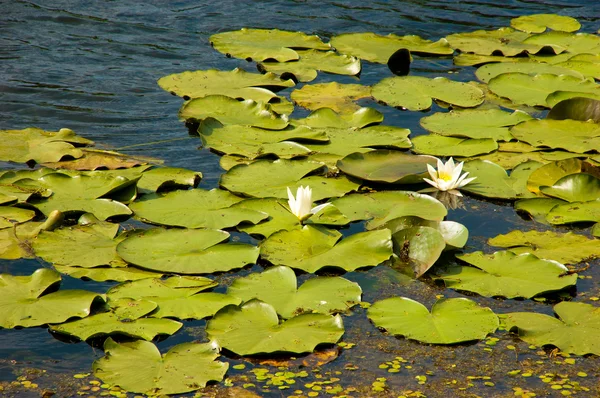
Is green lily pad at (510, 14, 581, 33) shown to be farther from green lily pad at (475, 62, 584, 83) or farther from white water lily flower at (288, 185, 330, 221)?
white water lily flower at (288, 185, 330, 221)

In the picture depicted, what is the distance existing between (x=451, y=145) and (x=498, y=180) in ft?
1.71

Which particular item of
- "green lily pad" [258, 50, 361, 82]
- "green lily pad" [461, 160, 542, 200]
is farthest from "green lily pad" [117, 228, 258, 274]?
"green lily pad" [258, 50, 361, 82]

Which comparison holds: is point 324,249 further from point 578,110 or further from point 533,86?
point 533,86

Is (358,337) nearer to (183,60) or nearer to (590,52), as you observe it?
(183,60)

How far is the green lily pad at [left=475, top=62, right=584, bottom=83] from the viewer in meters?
5.68

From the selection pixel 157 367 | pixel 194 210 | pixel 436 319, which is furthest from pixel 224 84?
pixel 157 367

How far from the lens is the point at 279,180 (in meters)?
4.08

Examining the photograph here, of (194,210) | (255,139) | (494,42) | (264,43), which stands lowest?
(194,210)

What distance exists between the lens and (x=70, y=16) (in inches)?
276

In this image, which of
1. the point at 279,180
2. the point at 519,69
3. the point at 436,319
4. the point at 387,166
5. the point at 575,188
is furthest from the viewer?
the point at 519,69

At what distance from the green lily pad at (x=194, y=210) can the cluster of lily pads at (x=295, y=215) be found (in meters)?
0.01

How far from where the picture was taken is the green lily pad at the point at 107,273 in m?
3.24

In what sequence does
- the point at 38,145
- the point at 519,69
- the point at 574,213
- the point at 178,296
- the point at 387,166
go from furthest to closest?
the point at 519,69 → the point at 38,145 → the point at 387,166 → the point at 574,213 → the point at 178,296

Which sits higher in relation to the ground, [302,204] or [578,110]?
[578,110]
